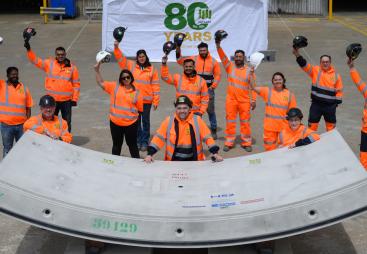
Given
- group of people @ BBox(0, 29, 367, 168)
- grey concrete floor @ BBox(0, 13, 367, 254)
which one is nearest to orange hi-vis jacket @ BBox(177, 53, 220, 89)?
group of people @ BBox(0, 29, 367, 168)

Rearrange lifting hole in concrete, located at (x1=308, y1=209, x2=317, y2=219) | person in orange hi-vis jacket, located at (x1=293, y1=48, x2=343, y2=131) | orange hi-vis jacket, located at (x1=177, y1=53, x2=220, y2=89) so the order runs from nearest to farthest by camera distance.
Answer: lifting hole in concrete, located at (x1=308, y1=209, x2=317, y2=219)
person in orange hi-vis jacket, located at (x1=293, y1=48, x2=343, y2=131)
orange hi-vis jacket, located at (x1=177, y1=53, x2=220, y2=89)

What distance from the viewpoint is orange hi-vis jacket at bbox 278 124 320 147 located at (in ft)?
22.8

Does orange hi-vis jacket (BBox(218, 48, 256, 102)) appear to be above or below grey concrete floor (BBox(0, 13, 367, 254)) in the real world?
above

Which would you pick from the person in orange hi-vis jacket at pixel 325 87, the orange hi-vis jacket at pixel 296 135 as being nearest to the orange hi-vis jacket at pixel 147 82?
the person in orange hi-vis jacket at pixel 325 87

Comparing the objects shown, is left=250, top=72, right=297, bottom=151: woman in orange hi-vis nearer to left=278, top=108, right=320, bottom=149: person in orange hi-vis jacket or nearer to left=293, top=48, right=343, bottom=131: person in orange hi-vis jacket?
left=293, top=48, right=343, bottom=131: person in orange hi-vis jacket

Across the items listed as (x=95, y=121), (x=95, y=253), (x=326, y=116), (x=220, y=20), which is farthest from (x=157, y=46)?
(x=95, y=253)

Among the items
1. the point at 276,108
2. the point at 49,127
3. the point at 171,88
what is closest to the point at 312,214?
the point at 276,108

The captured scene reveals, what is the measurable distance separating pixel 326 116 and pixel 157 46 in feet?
29.6

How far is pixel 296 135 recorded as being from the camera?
712 cm

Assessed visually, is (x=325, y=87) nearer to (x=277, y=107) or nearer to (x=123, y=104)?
(x=277, y=107)

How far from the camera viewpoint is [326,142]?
6.67 m

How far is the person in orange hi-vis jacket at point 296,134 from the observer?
22.7 feet

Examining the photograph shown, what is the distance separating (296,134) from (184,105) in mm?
1538

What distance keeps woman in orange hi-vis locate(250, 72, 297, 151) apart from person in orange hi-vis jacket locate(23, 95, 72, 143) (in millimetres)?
3073
